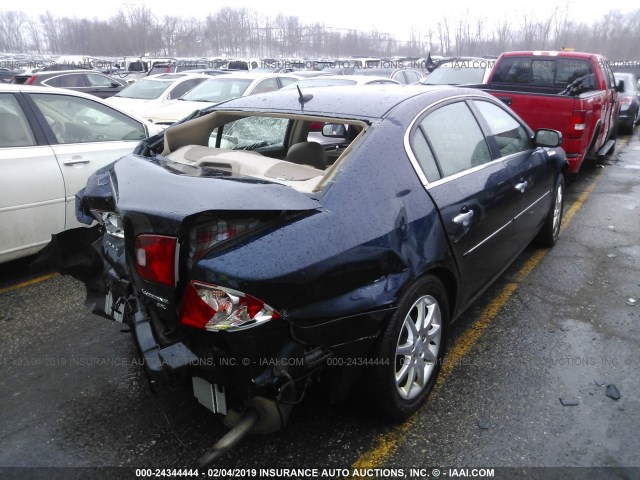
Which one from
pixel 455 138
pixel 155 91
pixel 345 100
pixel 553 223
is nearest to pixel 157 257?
pixel 345 100

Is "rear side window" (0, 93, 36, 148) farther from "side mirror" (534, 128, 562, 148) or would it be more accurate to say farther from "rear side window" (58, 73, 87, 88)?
"rear side window" (58, 73, 87, 88)

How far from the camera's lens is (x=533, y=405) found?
9.16 feet

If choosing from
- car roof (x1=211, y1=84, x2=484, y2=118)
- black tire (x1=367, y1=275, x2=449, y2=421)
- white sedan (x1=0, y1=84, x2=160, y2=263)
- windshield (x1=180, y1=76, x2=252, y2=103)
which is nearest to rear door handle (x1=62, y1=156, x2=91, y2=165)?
white sedan (x1=0, y1=84, x2=160, y2=263)

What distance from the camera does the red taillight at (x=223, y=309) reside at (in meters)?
2.00

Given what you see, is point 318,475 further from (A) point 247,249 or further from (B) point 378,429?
(A) point 247,249

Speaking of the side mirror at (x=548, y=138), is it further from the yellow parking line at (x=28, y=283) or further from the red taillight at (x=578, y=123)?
the yellow parking line at (x=28, y=283)

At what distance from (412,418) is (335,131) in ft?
7.83

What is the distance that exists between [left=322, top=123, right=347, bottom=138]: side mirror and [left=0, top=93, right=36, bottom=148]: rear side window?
240 centimetres

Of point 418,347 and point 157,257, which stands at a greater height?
point 157,257

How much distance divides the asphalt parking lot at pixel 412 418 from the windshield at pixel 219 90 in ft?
22.6

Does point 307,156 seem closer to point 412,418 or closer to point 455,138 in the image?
point 455,138

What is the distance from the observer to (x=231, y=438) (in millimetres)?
2059

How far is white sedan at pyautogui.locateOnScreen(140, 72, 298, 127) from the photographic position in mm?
9705

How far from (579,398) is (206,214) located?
7.42ft
